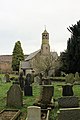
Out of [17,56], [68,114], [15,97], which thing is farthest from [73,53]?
[17,56]

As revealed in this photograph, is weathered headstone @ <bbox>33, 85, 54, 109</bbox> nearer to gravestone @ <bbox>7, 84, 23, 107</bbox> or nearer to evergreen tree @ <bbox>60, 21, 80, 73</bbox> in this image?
gravestone @ <bbox>7, 84, 23, 107</bbox>

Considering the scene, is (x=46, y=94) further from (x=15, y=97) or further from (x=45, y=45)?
(x=45, y=45)

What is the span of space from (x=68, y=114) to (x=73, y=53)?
27.5 meters

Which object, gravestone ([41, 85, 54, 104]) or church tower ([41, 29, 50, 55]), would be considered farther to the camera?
church tower ([41, 29, 50, 55])

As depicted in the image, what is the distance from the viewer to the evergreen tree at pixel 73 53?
3350 cm

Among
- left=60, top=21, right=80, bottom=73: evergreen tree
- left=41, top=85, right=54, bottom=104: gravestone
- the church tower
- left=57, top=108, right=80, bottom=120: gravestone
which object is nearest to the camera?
left=57, top=108, right=80, bottom=120: gravestone

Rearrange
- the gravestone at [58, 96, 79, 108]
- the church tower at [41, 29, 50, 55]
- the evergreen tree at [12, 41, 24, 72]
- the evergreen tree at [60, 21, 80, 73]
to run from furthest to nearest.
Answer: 1. the evergreen tree at [12, 41, 24, 72]
2. the church tower at [41, 29, 50, 55]
3. the evergreen tree at [60, 21, 80, 73]
4. the gravestone at [58, 96, 79, 108]

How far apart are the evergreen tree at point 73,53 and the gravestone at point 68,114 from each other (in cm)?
2642

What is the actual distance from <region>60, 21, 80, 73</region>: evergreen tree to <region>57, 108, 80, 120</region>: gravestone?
26418mm

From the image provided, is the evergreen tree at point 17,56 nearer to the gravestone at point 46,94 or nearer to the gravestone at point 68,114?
the gravestone at point 46,94

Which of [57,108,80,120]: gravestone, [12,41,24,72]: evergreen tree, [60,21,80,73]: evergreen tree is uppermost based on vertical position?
[12,41,24,72]: evergreen tree

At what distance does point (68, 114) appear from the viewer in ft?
22.7

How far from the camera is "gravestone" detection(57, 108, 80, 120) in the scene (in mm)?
6867

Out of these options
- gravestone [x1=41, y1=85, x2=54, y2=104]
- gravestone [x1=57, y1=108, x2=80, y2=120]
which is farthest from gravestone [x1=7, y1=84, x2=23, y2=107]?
gravestone [x1=57, y1=108, x2=80, y2=120]
